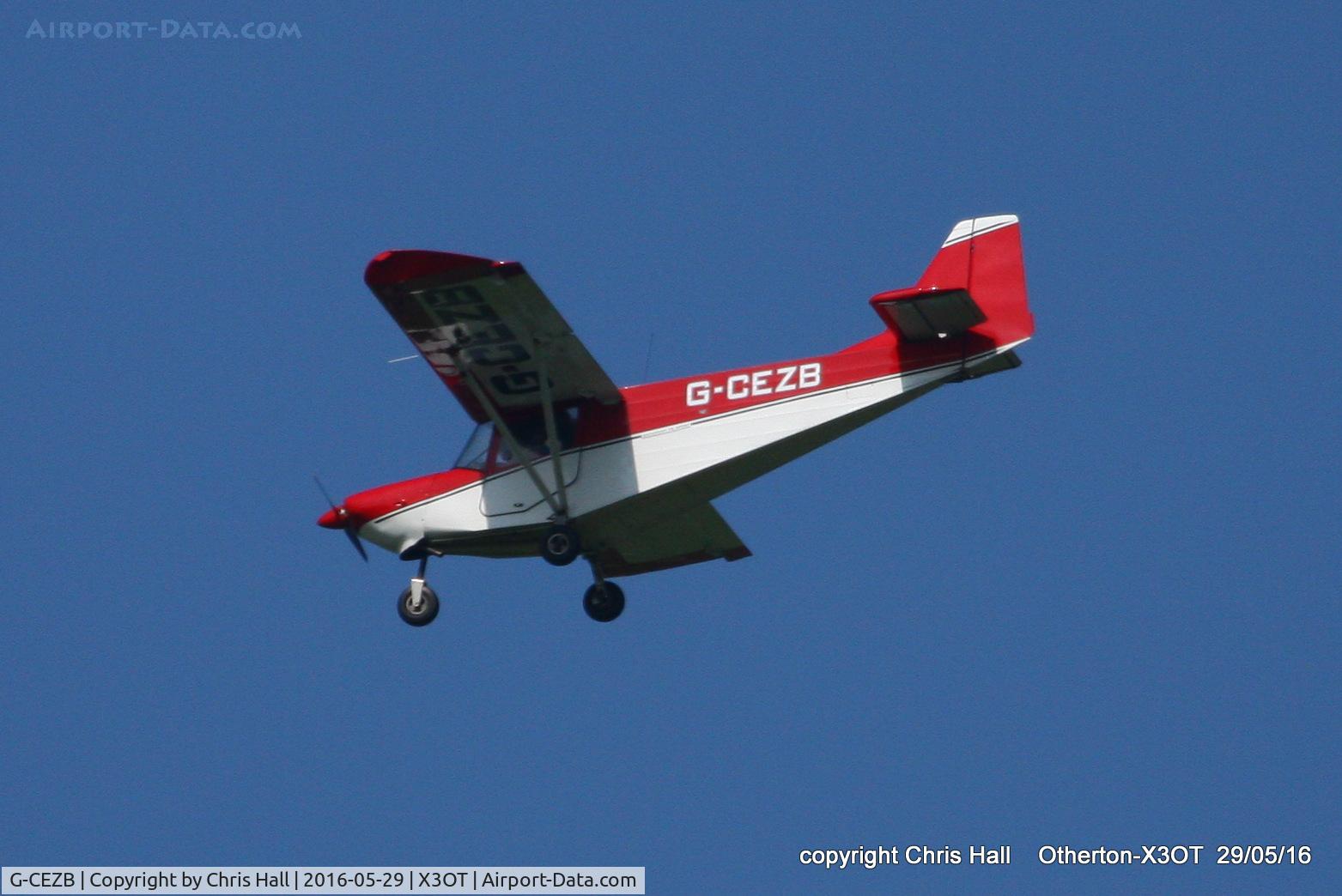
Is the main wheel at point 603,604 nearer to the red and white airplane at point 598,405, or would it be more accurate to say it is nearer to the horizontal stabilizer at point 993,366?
the red and white airplane at point 598,405

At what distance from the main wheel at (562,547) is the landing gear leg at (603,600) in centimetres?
146

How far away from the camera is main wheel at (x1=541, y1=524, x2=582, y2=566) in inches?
918

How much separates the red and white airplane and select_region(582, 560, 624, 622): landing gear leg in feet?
0.22

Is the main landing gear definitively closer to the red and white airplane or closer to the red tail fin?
the red and white airplane

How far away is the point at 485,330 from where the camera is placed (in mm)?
22703

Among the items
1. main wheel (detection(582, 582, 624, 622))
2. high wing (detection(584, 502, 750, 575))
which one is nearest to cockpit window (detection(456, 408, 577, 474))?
high wing (detection(584, 502, 750, 575))

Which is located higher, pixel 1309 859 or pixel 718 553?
pixel 718 553

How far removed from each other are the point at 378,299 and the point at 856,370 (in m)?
4.31

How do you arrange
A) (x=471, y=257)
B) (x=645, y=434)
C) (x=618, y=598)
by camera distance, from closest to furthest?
(x=471, y=257) → (x=645, y=434) → (x=618, y=598)

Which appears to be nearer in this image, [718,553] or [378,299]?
[378,299]

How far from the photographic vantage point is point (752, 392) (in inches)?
899

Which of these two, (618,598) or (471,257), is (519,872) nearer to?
(618,598)

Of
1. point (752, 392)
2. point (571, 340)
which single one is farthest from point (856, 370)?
point (571, 340)

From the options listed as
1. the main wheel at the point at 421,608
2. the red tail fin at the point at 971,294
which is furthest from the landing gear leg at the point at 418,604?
the red tail fin at the point at 971,294
